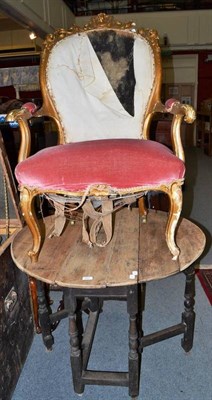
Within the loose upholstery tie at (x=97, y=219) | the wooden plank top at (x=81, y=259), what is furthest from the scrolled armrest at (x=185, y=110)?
the wooden plank top at (x=81, y=259)

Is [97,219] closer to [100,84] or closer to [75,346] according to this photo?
[75,346]

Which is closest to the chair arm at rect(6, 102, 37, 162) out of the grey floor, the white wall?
the grey floor

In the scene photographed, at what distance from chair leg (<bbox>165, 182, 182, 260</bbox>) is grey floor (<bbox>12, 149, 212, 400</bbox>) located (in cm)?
45

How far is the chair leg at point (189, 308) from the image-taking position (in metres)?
1.15

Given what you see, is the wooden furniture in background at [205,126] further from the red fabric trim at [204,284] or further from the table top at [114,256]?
the table top at [114,256]

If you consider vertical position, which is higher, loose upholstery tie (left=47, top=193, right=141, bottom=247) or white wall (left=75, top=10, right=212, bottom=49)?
white wall (left=75, top=10, right=212, bottom=49)

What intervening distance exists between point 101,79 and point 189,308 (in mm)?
1011

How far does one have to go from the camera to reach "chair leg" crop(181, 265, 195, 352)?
1149mm

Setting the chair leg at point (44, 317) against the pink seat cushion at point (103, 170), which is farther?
the chair leg at point (44, 317)

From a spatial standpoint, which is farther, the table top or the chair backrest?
the chair backrest

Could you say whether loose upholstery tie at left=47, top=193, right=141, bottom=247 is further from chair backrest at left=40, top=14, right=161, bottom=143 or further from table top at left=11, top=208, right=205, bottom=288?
chair backrest at left=40, top=14, right=161, bottom=143

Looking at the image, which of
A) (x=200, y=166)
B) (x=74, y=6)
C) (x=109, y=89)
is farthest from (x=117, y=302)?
(x=74, y=6)

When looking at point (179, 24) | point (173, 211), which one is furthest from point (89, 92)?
point (179, 24)

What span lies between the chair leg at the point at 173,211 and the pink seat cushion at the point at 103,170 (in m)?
0.03
